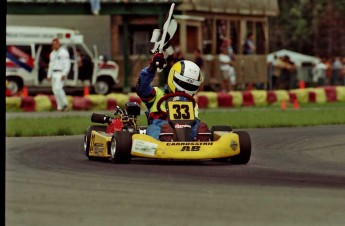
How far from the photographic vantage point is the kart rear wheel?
11.8m

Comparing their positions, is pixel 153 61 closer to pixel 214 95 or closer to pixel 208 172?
pixel 208 172

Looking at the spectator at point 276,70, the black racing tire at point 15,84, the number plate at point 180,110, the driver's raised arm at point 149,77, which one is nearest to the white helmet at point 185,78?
the driver's raised arm at point 149,77

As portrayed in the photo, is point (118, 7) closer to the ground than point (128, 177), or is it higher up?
higher up

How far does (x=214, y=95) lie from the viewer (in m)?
27.5

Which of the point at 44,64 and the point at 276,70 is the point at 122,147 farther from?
the point at 276,70

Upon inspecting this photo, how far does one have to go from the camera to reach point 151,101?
12633 mm

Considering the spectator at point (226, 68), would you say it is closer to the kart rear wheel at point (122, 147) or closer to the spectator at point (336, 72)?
the spectator at point (336, 72)

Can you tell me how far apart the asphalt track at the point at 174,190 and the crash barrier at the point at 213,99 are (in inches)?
445

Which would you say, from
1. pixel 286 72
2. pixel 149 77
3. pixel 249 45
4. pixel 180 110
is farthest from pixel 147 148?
pixel 286 72

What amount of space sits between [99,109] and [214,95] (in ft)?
9.54

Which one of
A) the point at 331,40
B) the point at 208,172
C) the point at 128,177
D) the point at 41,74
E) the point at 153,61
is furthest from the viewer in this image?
the point at 331,40

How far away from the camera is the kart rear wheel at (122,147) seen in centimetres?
1183

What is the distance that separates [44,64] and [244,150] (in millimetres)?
22019

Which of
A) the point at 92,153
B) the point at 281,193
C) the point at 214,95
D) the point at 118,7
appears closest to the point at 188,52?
the point at 118,7
